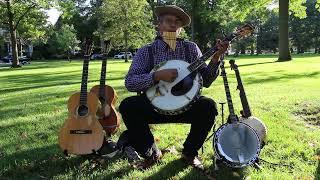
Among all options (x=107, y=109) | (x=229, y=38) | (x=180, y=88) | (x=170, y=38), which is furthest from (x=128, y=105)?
(x=229, y=38)

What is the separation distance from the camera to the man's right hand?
213 inches

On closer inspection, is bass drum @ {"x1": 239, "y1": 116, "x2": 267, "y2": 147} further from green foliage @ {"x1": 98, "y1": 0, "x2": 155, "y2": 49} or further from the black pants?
green foliage @ {"x1": 98, "y1": 0, "x2": 155, "y2": 49}

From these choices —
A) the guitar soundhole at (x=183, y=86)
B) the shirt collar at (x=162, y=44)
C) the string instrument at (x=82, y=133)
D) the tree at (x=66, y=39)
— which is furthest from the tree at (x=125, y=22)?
the guitar soundhole at (x=183, y=86)

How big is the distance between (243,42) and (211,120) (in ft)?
291

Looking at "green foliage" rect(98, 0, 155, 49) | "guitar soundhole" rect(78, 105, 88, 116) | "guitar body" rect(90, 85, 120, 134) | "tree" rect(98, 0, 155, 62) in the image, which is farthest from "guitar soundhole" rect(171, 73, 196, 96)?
"green foliage" rect(98, 0, 155, 49)

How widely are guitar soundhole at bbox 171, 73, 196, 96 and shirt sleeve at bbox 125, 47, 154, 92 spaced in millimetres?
283

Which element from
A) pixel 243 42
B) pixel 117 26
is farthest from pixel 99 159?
pixel 243 42

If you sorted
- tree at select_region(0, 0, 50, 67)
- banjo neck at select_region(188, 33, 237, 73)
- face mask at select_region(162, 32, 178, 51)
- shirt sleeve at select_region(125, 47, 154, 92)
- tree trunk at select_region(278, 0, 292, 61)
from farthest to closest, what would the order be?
tree at select_region(0, 0, 50, 67) < tree trunk at select_region(278, 0, 292, 61) < face mask at select_region(162, 32, 178, 51) < shirt sleeve at select_region(125, 47, 154, 92) < banjo neck at select_region(188, 33, 237, 73)

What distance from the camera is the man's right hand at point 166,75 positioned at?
5.42 metres

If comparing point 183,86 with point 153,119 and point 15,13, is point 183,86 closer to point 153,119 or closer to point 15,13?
point 153,119

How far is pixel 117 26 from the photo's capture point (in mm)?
50656

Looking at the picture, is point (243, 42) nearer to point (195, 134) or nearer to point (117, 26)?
point (117, 26)

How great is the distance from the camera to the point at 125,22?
5053 cm

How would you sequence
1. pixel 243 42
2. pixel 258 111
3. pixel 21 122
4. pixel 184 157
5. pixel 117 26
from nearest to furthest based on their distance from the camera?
1. pixel 184 157
2. pixel 21 122
3. pixel 258 111
4. pixel 117 26
5. pixel 243 42
